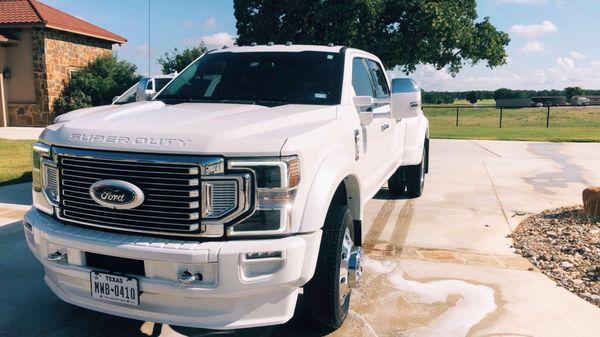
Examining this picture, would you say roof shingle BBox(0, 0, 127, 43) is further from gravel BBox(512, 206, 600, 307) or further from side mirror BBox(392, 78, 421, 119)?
gravel BBox(512, 206, 600, 307)

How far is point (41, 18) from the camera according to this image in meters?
19.5

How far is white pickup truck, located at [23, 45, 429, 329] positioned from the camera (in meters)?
2.63

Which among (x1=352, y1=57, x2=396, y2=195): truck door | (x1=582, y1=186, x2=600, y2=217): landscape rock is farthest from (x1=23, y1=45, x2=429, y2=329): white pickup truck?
(x1=582, y1=186, x2=600, y2=217): landscape rock

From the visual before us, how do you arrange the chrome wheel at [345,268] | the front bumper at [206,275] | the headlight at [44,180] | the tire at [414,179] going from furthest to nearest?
the tire at [414,179] < the chrome wheel at [345,268] < the headlight at [44,180] < the front bumper at [206,275]

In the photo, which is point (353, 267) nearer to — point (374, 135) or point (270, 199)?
point (270, 199)

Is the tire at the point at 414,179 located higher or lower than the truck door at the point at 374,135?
lower

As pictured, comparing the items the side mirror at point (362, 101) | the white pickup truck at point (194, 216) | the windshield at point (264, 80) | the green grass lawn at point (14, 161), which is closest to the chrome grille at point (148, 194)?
the white pickup truck at point (194, 216)

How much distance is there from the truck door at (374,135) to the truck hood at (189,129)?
2.61 feet

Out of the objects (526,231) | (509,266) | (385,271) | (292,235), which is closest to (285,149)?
(292,235)

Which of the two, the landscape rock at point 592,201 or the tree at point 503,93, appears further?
the tree at point 503,93

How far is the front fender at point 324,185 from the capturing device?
2.78 meters

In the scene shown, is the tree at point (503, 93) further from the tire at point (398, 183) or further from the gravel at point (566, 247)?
the gravel at point (566, 247)

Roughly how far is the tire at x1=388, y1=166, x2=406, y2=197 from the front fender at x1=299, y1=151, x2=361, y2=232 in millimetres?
4177

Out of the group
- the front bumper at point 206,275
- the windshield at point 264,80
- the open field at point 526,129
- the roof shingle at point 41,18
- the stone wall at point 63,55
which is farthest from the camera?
the stone wall at point 63,55
